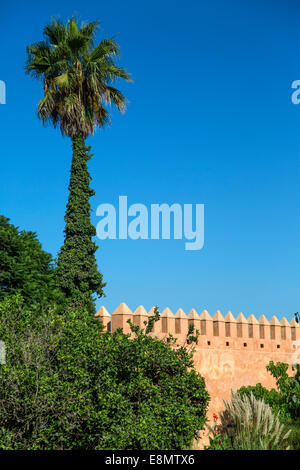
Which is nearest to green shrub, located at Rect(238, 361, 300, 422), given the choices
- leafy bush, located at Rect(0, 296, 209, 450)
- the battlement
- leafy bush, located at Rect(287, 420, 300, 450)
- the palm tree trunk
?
leafy bush, located at Rect(287, 420, 300, 450)

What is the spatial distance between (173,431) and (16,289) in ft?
20.7

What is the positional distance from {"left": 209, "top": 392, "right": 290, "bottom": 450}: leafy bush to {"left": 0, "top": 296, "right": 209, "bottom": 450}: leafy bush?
0.99m

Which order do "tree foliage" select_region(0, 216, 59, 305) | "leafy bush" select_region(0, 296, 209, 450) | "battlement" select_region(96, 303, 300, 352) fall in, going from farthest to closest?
"battlement" select_region(96, 303, 300, 352) < "tree foliage" select_region(0, 216, 59, 305) < "leafy bush" select_region(0, 296, 209, 450)

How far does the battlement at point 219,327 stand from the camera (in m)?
18.9

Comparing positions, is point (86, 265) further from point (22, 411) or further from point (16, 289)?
point (22, 411)

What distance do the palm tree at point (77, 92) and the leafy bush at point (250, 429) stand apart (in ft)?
27.8

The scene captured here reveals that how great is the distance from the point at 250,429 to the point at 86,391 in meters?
3.74

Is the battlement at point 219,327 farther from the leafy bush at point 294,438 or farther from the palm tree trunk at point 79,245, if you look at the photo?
the leafy bush at point 294,438

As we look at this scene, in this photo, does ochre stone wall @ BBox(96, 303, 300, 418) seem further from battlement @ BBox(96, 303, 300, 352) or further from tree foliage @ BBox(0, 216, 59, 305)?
tree foliage @ BBox(0, 216, 59, 305)

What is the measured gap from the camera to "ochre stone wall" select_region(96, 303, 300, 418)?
755 inches

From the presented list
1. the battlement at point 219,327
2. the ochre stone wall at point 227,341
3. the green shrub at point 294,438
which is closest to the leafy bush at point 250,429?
the green shrub at point 294,438
